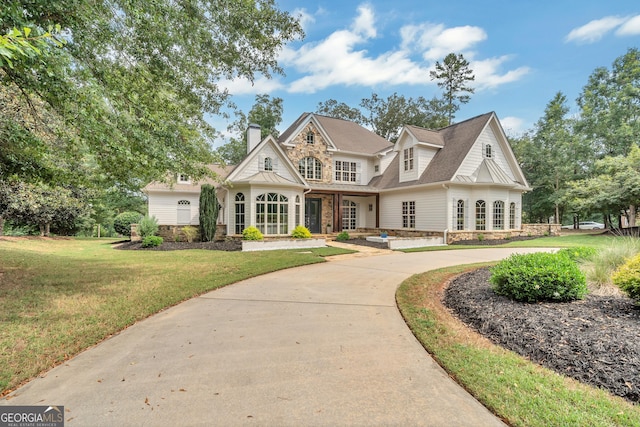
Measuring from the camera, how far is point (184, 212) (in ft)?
70.0

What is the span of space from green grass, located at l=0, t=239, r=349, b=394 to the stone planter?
2831mm

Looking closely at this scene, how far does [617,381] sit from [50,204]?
22.3 metres

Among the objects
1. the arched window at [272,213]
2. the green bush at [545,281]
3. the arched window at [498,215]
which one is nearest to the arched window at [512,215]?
the arched window at [498,215]

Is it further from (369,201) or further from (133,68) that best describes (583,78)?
(133,68)

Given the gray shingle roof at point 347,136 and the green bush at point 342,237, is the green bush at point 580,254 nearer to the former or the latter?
the green bush at point 342,237

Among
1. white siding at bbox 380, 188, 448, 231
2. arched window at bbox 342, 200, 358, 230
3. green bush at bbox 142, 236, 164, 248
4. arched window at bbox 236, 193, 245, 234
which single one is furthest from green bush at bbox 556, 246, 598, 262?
green bush at bbox 142, 236, 164, 248

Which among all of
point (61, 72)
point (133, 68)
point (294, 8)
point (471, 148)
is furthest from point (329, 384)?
point (471, 148)

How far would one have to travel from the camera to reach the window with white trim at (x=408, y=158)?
18.8 metres

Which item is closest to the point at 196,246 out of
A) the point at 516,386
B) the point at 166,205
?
the point at 166,205

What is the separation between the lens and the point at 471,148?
16781mm

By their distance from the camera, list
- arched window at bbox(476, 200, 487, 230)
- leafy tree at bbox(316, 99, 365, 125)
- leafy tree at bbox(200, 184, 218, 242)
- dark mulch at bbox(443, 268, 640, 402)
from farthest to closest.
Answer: leafy tree at bbox(316, 99, 365, 125), arched window at bbox(476, 200, 487, 230), leafy tree at bbox(200, 184, 218, 242), dark mulch at bbox(443, 268, 640, 402)

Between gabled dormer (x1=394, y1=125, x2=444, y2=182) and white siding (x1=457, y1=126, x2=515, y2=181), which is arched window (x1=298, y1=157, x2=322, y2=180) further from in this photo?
white siding (x1=457, y1=126, x2=515, y2=181)

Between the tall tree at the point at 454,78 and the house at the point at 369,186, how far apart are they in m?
16.8

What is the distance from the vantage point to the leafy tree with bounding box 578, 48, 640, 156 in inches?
990
